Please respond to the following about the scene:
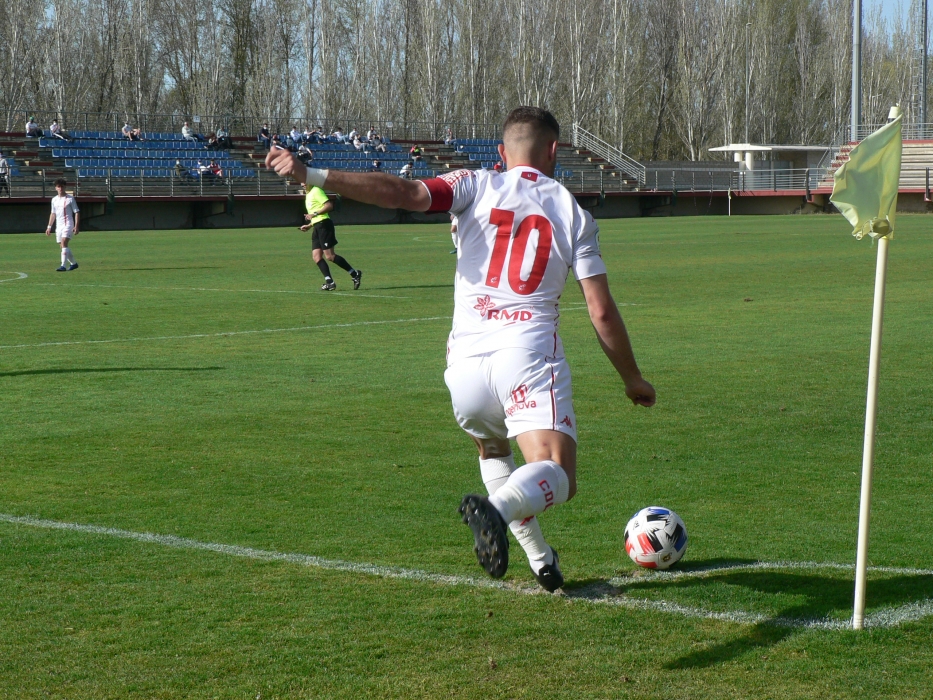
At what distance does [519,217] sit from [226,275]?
63.2ft

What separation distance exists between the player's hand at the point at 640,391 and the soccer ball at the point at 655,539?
74 cm

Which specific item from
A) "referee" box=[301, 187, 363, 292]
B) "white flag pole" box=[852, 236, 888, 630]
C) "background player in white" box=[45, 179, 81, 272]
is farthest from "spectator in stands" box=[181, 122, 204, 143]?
"white flag pole" box=[852, 236, 888, 630]

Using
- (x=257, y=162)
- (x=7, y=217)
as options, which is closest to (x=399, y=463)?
(x=7, y=217)

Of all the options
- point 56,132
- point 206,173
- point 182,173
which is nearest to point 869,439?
point 206,173

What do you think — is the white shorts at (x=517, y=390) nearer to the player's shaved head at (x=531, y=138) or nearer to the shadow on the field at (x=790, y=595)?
the player's shaved head at (x=531, y=138)

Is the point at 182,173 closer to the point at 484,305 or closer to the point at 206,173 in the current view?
the point at 206,173

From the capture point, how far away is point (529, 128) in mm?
4496

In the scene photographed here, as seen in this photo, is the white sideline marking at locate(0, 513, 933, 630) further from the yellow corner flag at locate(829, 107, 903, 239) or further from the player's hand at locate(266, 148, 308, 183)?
the player's hand at locate(266, 148, 308, 183)

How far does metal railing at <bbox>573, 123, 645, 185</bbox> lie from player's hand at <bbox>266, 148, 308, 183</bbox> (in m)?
59.8

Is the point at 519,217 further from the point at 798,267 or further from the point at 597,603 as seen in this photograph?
the point at 798,267

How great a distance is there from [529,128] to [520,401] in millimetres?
993

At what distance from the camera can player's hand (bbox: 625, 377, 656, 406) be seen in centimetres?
457

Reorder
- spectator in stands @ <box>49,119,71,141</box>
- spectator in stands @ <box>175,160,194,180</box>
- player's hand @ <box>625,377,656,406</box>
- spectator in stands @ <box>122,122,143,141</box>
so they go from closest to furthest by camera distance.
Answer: player's hand @ <box>625,377,656,406</box>, spectator in stands @ <box>175,160,194,180</box>, spectator in stands @ <box>49,119,71,141</box>, spectator in stands @ <box>122,122,143,141</box>

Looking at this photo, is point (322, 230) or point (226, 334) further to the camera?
point (322, 230)
